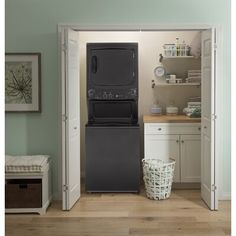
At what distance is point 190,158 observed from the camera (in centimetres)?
525

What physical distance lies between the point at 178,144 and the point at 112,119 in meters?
0.90

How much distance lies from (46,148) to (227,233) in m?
2.21

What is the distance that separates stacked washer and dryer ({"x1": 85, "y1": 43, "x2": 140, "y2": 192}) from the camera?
201 inches

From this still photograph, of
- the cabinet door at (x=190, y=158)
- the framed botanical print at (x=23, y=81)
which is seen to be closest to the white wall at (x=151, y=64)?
the cabinet door at (x=190, y=158)

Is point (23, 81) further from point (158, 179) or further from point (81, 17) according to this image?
point (158, 179)

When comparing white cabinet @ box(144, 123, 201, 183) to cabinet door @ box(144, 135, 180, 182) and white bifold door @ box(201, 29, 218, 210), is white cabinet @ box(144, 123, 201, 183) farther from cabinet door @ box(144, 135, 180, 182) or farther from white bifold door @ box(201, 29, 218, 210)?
white bifold door @ box(201, 29, 218, 210)

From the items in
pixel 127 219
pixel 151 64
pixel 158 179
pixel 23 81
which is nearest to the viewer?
pixel 127 219

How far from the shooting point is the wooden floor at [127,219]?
367cm

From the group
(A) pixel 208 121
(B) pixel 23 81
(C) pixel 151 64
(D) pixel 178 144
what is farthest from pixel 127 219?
(C) pixel 151 64

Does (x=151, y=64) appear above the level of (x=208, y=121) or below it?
above

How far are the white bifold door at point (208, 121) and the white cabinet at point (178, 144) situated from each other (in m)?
0.51

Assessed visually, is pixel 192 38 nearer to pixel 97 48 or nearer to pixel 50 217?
pixel 97 48

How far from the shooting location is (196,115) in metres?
5.35

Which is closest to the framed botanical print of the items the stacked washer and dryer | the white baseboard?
the stacked washer and dryer
